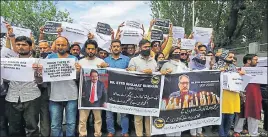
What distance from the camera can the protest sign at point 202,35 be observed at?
26.7 ft

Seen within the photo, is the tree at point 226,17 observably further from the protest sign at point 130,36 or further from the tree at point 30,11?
the protest sign at point 130,36

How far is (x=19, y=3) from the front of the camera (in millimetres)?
31688

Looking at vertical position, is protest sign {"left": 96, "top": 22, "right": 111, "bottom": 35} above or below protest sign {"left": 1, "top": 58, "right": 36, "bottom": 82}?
above

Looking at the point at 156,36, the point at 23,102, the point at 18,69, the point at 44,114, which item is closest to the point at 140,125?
the point at 44,114

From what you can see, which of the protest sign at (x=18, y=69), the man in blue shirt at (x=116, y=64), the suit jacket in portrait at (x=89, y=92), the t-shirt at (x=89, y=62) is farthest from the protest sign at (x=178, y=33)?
the protest sign at (x=18, y=69)

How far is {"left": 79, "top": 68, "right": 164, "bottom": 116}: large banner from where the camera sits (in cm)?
514

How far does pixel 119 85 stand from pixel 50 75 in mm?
1170

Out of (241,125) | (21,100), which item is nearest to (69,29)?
(21,100)

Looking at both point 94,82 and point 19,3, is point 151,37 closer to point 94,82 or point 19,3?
point 94,82

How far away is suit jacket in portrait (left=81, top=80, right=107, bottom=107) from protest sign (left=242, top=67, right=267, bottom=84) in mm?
2733

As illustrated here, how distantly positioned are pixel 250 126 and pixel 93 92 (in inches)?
124

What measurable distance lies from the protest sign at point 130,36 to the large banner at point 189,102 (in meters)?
1.50

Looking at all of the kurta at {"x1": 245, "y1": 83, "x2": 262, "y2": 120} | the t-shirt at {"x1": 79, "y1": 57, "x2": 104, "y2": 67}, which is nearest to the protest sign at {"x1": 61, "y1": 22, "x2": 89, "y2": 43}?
the t-shirt at {"x1": 79, "y1": 57, "x2": 104, "y2": 67}

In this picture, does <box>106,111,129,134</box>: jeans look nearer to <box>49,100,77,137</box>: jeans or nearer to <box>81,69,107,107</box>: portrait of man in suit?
<box>81,69,107,107</box>: portrait of man in suit
